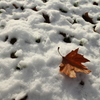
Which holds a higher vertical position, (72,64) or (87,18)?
(87,18)

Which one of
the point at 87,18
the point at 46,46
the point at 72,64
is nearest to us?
the point at 72,64

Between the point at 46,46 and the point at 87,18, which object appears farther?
the point at 87,18

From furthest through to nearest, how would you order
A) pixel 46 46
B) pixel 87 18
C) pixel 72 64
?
1. pixel 87 18
2. pixel 46 46
3. pixel 72 64

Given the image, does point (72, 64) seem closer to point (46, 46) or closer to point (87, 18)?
point (46, 46)

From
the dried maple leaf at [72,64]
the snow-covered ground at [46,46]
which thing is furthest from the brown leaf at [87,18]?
the dried maple leaf at [72,64]

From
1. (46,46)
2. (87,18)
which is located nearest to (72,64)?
(46,46)

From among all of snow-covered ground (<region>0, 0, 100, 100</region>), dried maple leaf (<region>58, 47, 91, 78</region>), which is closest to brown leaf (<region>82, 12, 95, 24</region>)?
snow-covered ground (<region>0, 0, 100, 100</region>)

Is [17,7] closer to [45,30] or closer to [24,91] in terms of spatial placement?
[45,30]

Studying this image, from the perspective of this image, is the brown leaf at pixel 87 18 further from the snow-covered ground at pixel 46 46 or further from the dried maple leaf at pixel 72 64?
the dried maple leaf at pixel 72 64
